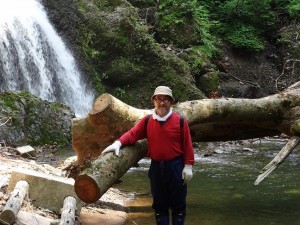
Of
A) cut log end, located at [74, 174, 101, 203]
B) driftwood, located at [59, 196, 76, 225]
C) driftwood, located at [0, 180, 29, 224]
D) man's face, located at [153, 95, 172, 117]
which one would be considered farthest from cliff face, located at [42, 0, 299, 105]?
cut log end, located at [74, 174, 101, 203]

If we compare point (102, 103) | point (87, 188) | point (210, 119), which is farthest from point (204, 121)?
point (87, 188)

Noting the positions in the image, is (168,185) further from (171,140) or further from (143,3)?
(143,3)

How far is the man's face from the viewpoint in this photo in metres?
4.93

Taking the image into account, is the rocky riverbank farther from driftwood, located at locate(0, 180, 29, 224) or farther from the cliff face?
the cliff face

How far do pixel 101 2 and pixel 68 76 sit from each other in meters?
3.65

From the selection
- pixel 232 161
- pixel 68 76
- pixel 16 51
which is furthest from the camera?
pixel 68 76

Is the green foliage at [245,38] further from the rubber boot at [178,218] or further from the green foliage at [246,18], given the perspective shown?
the rubber boot at [178,218]

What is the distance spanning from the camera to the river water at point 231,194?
6.28 meters

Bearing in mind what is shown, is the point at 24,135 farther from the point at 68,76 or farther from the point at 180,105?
the point at 180,105

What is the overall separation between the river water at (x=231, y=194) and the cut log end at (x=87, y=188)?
1.43 m

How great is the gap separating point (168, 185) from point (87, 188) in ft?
2.83

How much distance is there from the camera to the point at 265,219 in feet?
20.3

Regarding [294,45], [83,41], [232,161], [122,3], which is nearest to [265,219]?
[232,161]

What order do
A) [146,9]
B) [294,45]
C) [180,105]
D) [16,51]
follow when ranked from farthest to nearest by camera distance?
[294,45] < [146,9] < [16,51] < [180,105]
